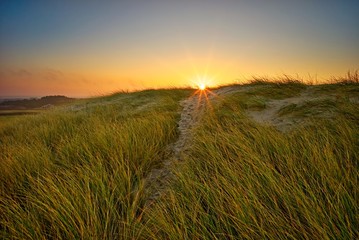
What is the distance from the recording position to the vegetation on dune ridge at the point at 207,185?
1.44 meters

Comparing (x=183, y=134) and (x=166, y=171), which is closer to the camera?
(x=166, y=171)

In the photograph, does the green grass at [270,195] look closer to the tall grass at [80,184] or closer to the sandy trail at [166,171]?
the sandy trail at [166,171]

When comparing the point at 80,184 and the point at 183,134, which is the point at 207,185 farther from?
the point at 183,134

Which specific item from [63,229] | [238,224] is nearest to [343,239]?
[238,224]

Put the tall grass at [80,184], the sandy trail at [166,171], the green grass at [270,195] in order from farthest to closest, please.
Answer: the sandy trail at [166,171] → the tall grass at [80,184] → the green grass at [270,195]

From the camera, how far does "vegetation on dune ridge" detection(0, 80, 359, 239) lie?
1.44 meters

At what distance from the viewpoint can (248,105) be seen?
15.7 ft

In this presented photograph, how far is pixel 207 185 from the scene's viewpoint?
5.74ft

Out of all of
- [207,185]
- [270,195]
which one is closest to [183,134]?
[207,185]

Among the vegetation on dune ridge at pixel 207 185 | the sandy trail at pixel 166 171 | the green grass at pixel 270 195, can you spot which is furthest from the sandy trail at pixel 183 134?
the green grass at pixel 270 195

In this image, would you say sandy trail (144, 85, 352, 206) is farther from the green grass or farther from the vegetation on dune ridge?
the green grass

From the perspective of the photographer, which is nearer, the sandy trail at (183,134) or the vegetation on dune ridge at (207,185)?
the vegetation on dune ridge at (207,185)

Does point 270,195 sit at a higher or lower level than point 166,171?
higher

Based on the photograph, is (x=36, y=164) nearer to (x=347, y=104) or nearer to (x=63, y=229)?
(x=63, y=229)
